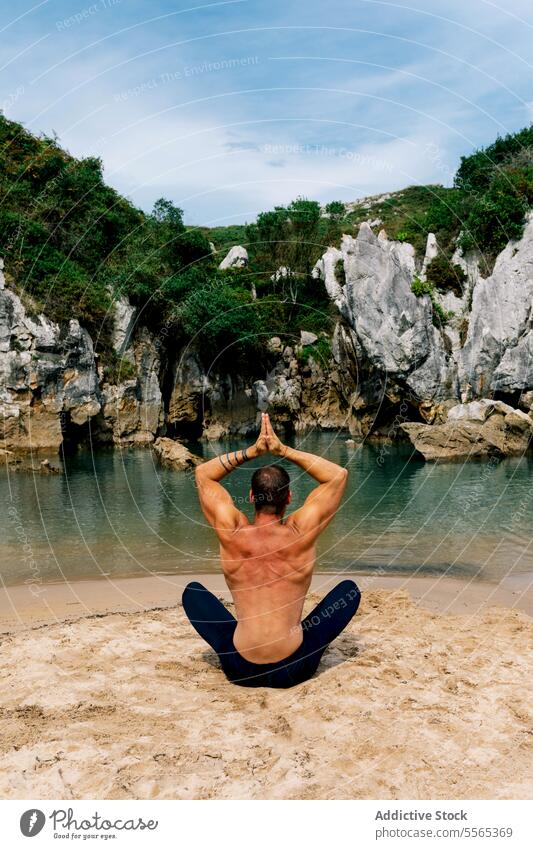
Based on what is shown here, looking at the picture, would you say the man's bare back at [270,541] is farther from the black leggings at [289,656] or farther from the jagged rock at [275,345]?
the jagged rock at [275,345]

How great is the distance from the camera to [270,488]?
4730mm

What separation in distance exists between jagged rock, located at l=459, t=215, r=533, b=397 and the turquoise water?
24.4ft

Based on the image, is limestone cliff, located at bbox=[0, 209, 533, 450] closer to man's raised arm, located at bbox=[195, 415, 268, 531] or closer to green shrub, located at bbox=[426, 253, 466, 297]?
green shrub, located at bbox=[426, 253, 466, 297]

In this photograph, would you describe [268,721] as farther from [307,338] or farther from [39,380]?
[307,338]

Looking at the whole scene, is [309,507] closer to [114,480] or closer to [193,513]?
[193,513]

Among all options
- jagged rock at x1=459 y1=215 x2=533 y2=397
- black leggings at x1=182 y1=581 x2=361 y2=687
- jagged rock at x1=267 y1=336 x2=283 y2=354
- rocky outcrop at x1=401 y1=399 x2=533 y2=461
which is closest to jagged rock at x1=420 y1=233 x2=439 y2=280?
jagged rock at x1=459 y1=215 x2=533 y2=397

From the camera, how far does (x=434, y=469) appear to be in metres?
25.7

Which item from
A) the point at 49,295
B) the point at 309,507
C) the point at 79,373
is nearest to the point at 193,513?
the point at 309,507

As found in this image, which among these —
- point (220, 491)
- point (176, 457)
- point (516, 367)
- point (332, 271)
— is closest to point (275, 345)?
point (332, 271)

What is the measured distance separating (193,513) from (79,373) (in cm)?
2049

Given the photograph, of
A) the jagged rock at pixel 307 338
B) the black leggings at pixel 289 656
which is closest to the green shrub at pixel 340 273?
the jagged rock at pixel 307 338
